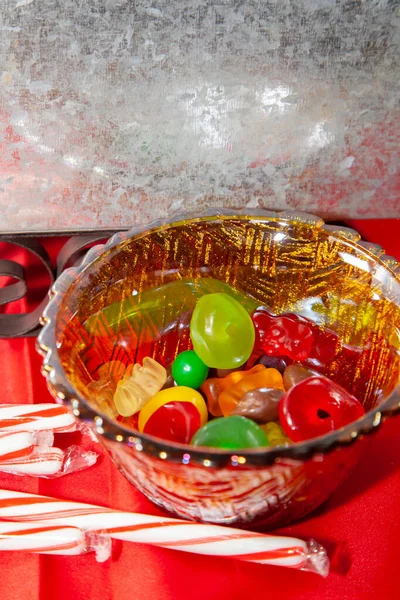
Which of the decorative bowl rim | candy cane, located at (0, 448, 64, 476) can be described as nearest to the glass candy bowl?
the decorative bowl rim

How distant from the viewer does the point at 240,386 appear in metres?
0.58

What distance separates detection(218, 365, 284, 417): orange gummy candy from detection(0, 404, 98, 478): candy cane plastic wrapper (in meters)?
0.16

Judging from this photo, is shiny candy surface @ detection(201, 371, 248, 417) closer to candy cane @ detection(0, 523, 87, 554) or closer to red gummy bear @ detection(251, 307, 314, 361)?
red gummy bear @ detection(251, 307, 314, 361)

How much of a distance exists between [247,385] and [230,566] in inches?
6.5

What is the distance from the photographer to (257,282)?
26.8 inches

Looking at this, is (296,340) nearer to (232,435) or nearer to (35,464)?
(232,435)

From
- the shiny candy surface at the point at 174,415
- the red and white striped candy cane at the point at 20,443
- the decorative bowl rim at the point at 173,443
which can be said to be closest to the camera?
the decorative bowl rim at the point at 173,443

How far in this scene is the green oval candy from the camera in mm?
471

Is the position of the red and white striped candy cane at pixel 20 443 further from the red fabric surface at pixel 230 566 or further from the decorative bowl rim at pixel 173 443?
the decorative bowl rim at pixel 173 443

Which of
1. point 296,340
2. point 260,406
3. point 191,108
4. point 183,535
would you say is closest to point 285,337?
point 296,340

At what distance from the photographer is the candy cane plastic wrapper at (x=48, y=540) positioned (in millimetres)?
550

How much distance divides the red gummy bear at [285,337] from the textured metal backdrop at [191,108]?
0.31m

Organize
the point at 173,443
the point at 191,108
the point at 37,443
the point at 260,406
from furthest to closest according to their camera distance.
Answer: the point at 191,108
the point at 37,443
the point at 260,406
the point at 173,443

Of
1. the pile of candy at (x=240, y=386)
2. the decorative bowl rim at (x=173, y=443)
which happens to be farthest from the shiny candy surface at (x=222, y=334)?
the decorative bowl rim at (x=173, y=443)
